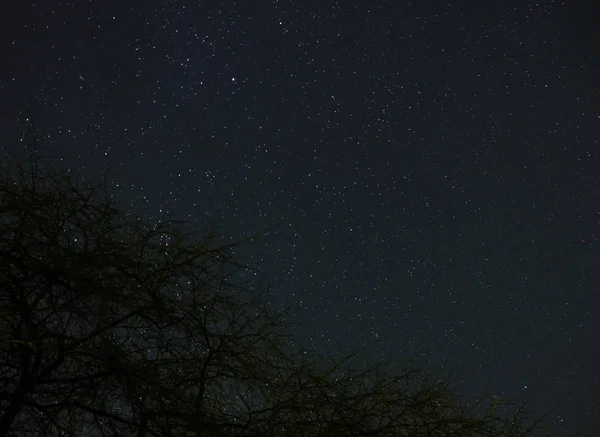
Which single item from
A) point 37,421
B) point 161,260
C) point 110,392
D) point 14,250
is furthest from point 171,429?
point 14,250

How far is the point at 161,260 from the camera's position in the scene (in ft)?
14.8

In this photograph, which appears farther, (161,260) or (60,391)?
(161,260)

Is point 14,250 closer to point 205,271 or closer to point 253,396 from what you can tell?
point 205,271

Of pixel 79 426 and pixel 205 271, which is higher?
pixel 205 271

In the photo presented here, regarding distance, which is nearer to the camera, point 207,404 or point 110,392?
point 110,392

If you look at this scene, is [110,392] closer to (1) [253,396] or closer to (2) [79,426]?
(2) [79,426]

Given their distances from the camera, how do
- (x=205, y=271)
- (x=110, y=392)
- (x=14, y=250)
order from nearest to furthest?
(x=14, y=250)
(x=110, y=392)
(x=205, y=271)

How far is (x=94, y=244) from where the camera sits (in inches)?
165

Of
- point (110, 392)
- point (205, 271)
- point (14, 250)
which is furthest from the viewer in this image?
point (205, 271)

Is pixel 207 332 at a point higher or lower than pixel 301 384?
higher

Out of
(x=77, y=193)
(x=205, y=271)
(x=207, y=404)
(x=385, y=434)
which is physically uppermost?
(x=77, y=193)

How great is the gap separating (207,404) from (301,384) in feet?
2.25

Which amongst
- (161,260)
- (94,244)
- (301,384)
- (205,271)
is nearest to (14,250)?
(94,244)

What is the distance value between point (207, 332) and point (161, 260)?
0.57 m
